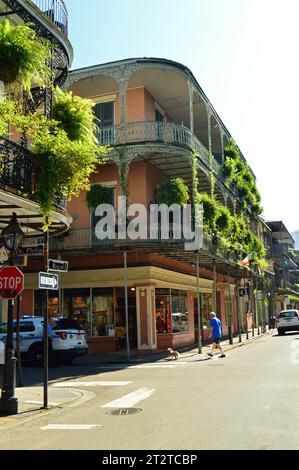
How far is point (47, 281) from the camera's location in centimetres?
986

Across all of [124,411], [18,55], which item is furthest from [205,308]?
[18,55]

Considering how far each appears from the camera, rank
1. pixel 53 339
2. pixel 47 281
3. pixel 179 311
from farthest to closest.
→ pixel 179 311 < pixel 53 339 < pixel 47 281

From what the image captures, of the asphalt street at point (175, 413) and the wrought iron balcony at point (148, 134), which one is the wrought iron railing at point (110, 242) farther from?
the asphalt street at point (175, 413)

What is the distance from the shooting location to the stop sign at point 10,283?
9.05m

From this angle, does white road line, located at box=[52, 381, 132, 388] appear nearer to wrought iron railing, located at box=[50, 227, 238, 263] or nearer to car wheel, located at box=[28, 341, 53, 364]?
car wheel, located at box=[28, 341, 53, 364]

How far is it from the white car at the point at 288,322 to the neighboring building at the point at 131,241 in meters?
10.7

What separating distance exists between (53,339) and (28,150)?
872 cm

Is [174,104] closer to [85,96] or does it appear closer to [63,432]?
[85,96]

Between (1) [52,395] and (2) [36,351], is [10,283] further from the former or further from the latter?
(2) [36,351]

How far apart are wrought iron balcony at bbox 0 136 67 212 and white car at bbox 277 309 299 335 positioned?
89.6 ft

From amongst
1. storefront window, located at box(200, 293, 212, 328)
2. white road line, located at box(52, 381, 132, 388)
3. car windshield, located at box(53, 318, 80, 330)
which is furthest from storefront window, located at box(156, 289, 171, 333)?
white road line, located at box(52, 381, 132, 388)

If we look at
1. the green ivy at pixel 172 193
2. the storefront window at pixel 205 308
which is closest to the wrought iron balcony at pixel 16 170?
the green ivy at pixel 172 193

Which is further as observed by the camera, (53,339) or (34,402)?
(53,339)
